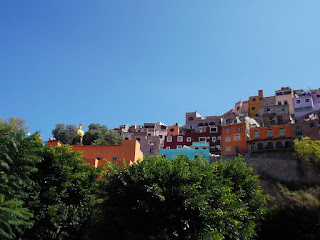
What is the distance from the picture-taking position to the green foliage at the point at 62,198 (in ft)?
65.1

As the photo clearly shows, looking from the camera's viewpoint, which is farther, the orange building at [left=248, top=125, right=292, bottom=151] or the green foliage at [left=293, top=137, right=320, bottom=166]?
the orange building at [left=248, top=125, right=292, bottom=151]

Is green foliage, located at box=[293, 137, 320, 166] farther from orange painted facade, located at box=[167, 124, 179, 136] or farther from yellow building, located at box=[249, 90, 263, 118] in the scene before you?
yellow building, located at box=[249, 90, 263, 118]

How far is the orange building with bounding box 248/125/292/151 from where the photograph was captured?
1959 inches

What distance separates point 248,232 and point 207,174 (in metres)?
5.11

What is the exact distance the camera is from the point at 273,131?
51.1 m

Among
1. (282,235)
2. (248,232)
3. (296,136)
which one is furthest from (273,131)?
(248,232)

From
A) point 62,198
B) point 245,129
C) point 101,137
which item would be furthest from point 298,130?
point 62,198

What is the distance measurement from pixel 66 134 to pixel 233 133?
108 ft

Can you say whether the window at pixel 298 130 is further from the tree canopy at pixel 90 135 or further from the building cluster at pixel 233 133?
the tree canopy at pixel 90 135

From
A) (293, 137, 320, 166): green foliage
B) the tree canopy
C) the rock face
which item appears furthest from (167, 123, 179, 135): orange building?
(293, 137, 320, 166): green foliage

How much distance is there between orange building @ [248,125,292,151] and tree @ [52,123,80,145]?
109 feet

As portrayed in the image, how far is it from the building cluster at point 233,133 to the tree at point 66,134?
10094 mm

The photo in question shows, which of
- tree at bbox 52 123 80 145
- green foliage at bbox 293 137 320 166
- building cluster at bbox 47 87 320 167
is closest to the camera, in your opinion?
green foliage at bbox 293 137 320 166

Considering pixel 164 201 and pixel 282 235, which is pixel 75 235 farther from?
pixel 282 235
